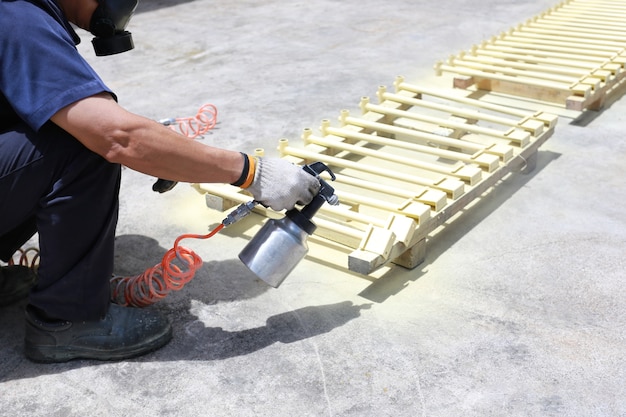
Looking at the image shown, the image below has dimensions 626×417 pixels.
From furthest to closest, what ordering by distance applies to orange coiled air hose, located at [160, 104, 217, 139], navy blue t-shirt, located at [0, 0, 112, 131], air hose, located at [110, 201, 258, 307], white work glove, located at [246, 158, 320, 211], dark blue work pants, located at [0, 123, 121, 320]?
orange coiled air hose, located at [160, 104, 217, 139], air hose, located at [110, 201, 258, 307], white work glove, located at [246, 158, 320, 211], dark blue work pants, located at [0, 123, 121, 320], navy blue t-shirt, located at [0, 0, 112, 131]

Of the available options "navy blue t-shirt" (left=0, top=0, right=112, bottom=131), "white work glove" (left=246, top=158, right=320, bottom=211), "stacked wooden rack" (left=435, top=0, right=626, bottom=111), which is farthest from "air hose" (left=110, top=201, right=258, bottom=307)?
"stacked wooden rack" (left=435, top=0, right=626, bottom=111)

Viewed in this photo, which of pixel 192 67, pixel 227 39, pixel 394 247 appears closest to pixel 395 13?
pixel 227 39

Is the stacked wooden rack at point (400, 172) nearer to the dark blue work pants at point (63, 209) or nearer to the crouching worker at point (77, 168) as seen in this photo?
the crouching worker at point (77, 168)

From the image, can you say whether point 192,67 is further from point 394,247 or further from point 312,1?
point 394,247

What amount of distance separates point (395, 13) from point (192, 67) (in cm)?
198

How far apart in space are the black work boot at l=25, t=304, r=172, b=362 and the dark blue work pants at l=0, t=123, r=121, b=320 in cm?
4

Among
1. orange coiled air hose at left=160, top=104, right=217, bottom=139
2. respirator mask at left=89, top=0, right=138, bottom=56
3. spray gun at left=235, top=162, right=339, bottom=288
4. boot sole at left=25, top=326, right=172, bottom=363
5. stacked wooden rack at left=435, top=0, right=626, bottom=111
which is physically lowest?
orange coiled air hose at left=160, top=104, right=217, bottom=139

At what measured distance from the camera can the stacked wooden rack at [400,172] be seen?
8.29ft

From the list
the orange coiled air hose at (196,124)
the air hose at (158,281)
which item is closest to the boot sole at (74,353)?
the air hose at (158,281)

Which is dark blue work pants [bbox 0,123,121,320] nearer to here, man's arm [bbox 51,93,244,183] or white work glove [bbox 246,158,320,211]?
man's arm [bbox 51,93,244,183]

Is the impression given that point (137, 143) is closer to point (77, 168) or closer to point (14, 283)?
point (77, 168)

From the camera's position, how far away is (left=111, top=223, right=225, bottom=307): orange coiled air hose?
90.7 inches

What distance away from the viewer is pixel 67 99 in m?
1.83

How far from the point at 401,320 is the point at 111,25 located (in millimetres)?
1170
